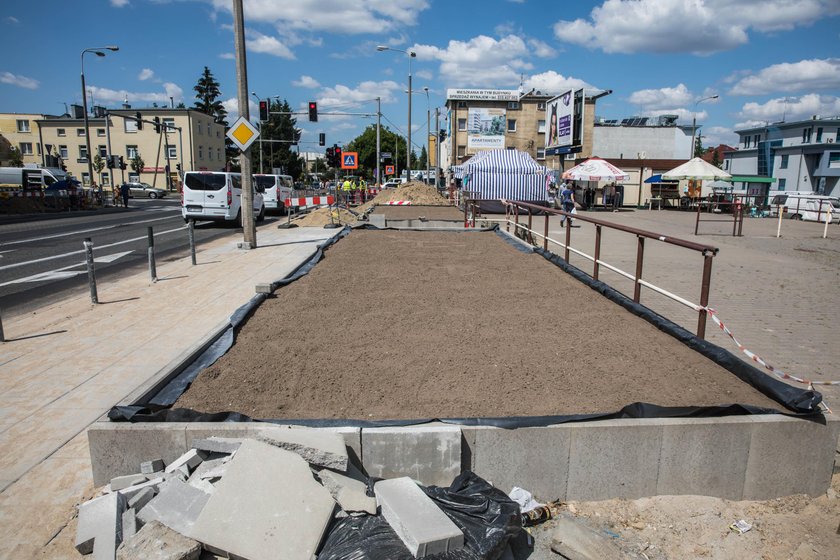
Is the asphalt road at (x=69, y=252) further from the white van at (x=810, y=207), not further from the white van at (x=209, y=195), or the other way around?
the white van at (x=810, y=207)

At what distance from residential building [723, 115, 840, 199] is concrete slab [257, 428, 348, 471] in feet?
191

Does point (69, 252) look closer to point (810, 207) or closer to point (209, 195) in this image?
point (209, 195)

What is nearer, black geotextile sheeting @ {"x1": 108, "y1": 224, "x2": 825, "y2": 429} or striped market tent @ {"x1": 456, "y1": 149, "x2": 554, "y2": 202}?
black geotextile sheeting @ {"x1": 108, "y1": 224, "x2": 825, "y2": 429}

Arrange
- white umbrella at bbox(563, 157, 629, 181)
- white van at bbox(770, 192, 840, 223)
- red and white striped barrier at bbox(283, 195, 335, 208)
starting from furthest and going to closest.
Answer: white umbrella at bbox(563, 157, 629, 181) → white van at bbox(770, 192, 840, 223) → red and white striped barrier at bbox(283, 195, 335, 208)

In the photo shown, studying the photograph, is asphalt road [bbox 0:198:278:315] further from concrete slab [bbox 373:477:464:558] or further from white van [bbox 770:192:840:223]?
white van [bbox 770:192:840:223]

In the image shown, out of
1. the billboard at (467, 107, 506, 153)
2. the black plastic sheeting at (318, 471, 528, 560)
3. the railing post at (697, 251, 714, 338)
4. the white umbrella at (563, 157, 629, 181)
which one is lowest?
the black plastic sheeting at (318, 471, 528, 560)

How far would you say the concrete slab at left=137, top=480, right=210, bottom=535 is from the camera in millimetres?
2973

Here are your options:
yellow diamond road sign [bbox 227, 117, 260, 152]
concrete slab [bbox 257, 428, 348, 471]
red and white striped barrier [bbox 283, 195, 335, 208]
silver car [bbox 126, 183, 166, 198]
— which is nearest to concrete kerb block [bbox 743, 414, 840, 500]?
concrete slab [bbox 257, 428, 348, 471]

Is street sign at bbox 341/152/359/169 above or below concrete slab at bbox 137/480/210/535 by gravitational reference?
above

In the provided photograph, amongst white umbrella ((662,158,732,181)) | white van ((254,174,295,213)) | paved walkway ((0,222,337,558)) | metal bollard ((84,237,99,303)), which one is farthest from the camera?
white umbrella ((662,158,732,181))

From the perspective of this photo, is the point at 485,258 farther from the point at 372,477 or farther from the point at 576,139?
the point at 576,139

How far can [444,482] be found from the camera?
359 centimetres

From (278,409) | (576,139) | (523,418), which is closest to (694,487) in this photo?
(523,418)

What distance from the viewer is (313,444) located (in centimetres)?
338
